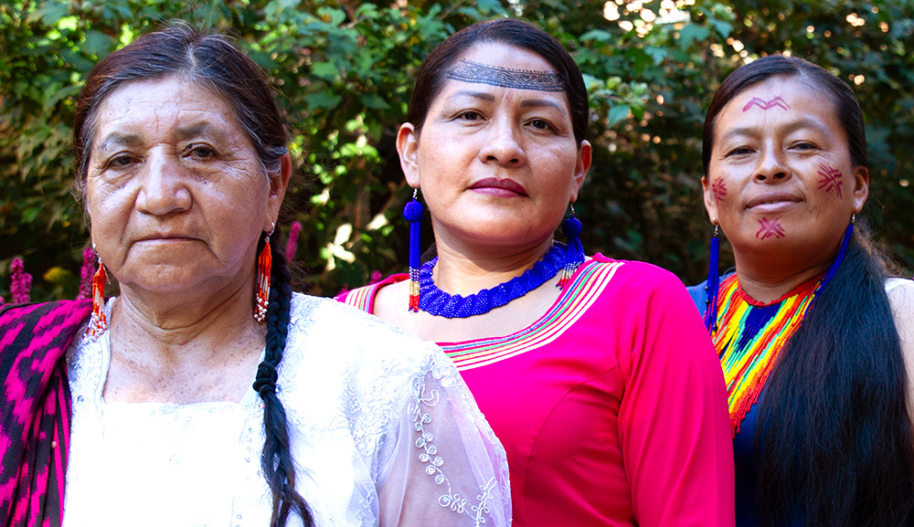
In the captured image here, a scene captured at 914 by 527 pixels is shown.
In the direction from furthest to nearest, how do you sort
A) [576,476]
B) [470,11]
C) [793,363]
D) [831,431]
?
[470,11] < [793,363] < [831,431] < [576,476]

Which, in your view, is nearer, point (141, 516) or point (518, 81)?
point (141, 516)

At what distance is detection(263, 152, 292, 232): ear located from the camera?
1.61 m

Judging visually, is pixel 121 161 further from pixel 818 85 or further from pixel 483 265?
pixel 818 85

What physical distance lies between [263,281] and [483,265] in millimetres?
646

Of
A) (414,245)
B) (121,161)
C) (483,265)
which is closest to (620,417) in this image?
(483,265)

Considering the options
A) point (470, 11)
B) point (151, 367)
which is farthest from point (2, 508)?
point (470, 11)

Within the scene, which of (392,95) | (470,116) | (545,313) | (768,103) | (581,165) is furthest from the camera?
(392,95)

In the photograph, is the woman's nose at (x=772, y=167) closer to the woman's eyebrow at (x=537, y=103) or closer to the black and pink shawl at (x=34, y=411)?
the woman's eyebrow at (x=537, y=103)

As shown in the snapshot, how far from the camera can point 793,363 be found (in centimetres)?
210

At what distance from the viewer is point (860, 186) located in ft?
7.77

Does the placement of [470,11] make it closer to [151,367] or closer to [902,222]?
[151,367]

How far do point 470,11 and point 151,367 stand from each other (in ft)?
6.98

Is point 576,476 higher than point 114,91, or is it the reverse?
point 114,91

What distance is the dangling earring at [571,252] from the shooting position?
1.96 m
